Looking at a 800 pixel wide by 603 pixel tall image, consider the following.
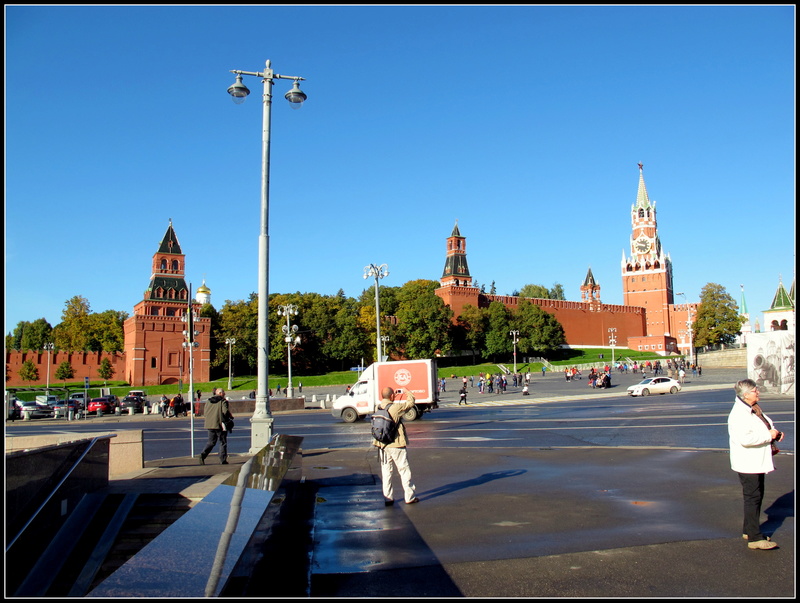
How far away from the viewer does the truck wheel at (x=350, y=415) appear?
90.5 ft

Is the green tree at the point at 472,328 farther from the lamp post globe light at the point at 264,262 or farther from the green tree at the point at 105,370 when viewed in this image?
the lamp post globe light at the point at 264,262

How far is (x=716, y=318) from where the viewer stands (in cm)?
10600

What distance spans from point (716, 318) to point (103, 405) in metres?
95.4

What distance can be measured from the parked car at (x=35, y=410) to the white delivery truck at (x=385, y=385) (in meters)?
24.2

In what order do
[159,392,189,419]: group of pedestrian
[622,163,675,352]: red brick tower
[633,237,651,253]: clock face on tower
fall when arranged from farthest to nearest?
[633,237,651,253]: clock face on tower, [622,163,675,352]: red brick tower, [159,392,189,419]: group of pedestrian

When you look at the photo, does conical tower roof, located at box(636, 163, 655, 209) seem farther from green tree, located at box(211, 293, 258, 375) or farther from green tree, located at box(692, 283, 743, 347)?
green tree, located at box(211, 293, 258, 375)

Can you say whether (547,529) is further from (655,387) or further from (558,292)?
(558,292)

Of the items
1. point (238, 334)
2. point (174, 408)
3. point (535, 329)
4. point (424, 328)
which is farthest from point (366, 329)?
point (174, 408)

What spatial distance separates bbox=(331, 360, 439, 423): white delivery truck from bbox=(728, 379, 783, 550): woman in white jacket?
21605 mm

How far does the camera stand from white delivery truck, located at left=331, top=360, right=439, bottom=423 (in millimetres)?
27750

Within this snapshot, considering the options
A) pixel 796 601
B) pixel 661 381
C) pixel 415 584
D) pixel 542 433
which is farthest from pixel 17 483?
pixel 661 381

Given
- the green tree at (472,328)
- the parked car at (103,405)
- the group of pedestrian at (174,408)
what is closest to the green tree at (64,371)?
the parked car at (103,405)

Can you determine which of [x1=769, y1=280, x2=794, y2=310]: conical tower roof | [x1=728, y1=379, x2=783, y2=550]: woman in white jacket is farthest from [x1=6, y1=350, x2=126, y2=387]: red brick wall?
[x1=728, y1=379, x2=783, y2=550]: woman in white jacket

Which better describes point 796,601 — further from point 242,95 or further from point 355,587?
point 242,95
